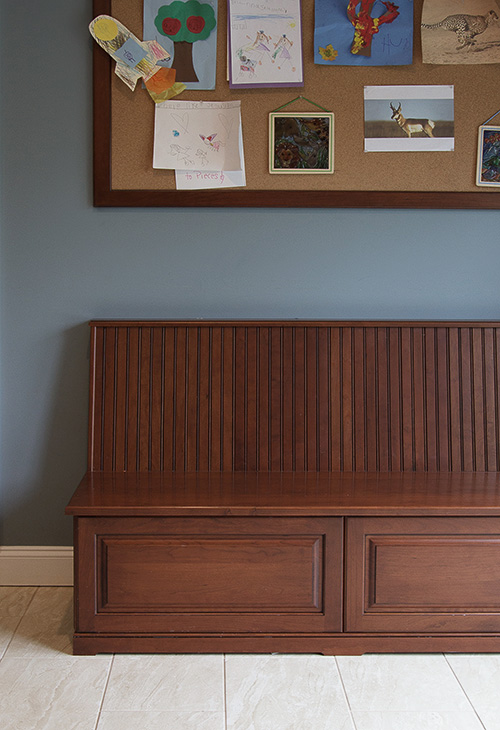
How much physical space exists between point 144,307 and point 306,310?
0.62 m

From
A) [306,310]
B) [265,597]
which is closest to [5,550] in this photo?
[265,597]

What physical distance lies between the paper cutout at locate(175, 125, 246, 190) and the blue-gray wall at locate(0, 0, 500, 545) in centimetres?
10

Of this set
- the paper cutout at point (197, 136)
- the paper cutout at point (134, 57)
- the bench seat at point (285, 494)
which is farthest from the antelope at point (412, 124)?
the bench seat at point (285, 494)

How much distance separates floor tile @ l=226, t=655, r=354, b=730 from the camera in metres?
1.66

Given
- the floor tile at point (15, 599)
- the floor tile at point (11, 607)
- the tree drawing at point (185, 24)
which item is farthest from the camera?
the tree drawing at point (185, 24)

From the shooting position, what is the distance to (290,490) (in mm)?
2100

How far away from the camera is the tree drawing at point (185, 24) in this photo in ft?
7.68

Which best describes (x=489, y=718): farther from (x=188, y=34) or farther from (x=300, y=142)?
(x=188, y=34)

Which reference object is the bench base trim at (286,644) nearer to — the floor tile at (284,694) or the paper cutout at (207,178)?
the floor tile at (284,694)

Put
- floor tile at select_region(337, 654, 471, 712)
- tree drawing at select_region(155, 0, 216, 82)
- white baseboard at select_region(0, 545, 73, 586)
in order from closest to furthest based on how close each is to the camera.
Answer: floor tile at select_region(337, 654, 471, 712)
tree drawing at select_region(155, 0, 216, 82)
white baseboard at select_region(0, 545, 73, 586)

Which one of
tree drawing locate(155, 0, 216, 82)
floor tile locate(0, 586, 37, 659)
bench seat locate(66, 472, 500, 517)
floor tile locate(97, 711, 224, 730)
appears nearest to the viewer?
floor tile locate(97, 711, 224, 730)

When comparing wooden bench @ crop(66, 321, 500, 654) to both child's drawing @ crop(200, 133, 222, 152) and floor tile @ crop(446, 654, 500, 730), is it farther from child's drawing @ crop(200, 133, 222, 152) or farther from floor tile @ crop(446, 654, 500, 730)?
child's drawing @ crop(200, 133, 222, 152)

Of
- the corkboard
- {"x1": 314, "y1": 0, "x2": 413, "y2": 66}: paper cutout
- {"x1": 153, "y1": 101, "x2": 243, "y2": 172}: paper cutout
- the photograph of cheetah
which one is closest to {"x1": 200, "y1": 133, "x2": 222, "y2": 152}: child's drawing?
{"x1": 153, "y1": 101, "x2": 243, "y2": 172}: paper cutout

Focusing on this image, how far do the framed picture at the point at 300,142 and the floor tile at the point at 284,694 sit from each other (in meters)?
1.67
